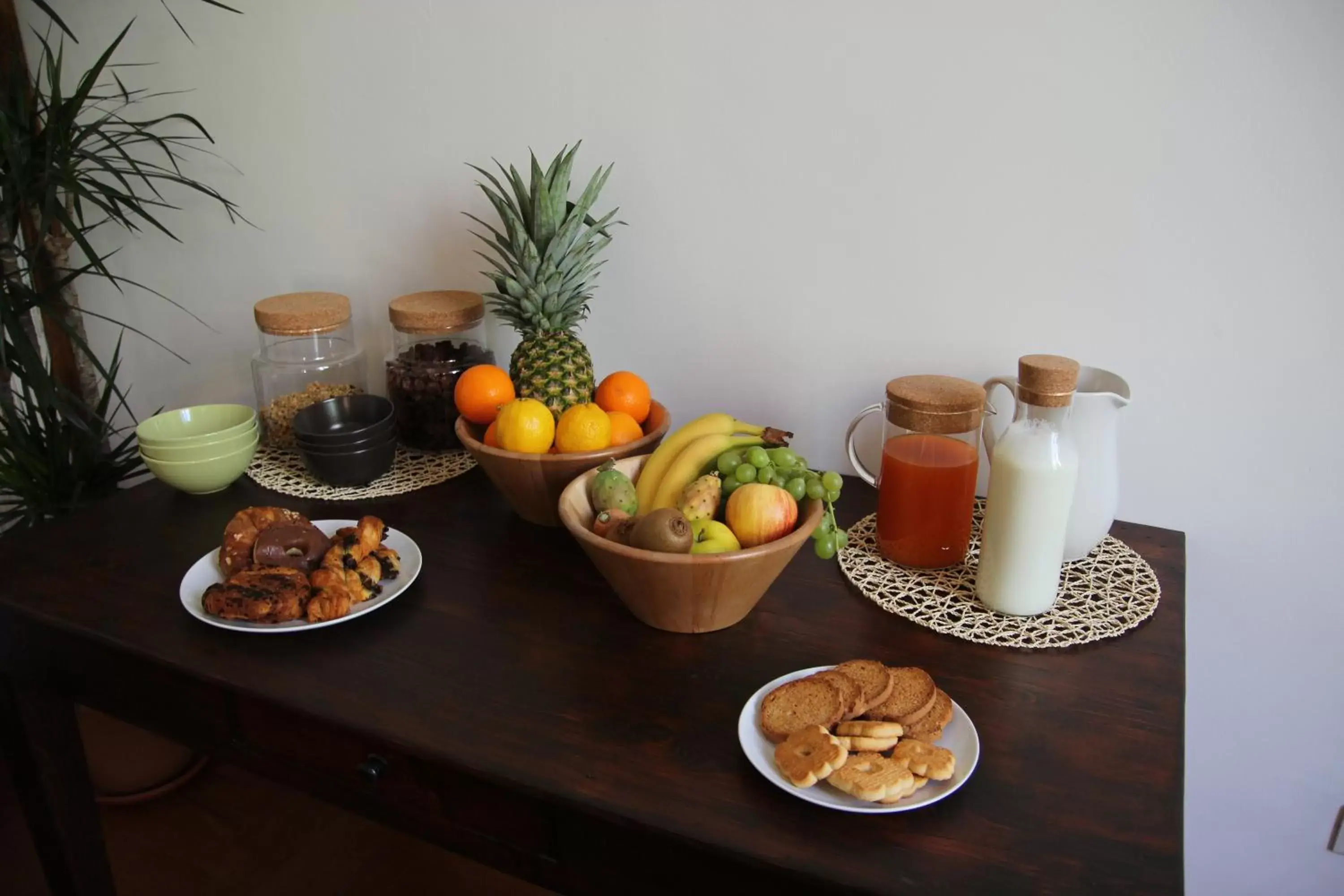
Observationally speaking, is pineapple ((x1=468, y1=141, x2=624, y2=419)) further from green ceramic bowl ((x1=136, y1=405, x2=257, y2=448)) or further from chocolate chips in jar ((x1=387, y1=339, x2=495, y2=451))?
green ceramic bowl ((x1=136, y1=405, x2=257, y2=448))

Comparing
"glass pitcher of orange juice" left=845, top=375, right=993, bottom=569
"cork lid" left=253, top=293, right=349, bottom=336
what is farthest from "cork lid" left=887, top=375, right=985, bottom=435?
"cork lid" left=253, top=293, right=349, bottom=336

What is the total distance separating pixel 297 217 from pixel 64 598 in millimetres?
814

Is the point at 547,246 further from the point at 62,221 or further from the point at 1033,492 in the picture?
the point at 62,221

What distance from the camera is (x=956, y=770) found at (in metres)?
0.71

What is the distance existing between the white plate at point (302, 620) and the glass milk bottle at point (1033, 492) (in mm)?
637

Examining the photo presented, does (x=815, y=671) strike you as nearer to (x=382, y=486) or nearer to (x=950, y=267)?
(x=950, y=267)

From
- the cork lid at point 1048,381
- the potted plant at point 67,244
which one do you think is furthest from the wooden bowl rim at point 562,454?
the potted plant at point 67,244

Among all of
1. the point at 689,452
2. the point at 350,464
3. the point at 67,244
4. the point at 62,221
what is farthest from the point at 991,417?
the point at 67,244

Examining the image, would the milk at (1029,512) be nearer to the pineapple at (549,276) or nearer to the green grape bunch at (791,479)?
the green grape bunch at (791,479)

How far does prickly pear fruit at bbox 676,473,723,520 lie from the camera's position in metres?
0.93

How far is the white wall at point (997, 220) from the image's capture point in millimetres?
962

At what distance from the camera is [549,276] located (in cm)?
120

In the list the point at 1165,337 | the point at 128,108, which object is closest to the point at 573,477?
the point at 1165,337

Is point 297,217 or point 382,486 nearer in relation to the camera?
point 382,486
